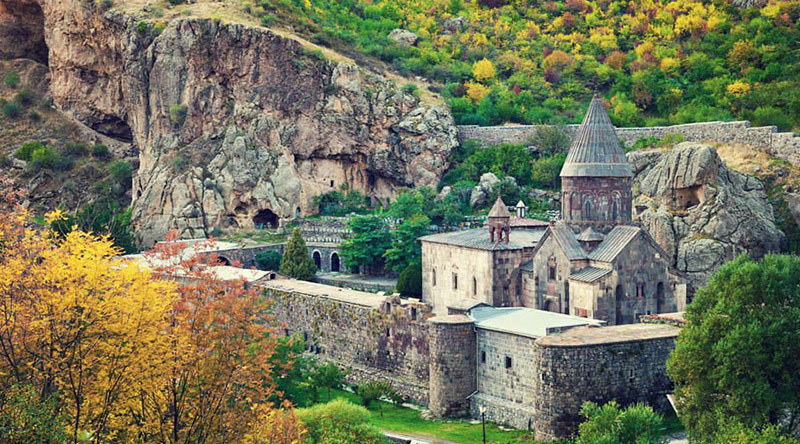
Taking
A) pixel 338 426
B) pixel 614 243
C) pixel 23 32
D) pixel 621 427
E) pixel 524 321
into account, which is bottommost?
pixel 338 426

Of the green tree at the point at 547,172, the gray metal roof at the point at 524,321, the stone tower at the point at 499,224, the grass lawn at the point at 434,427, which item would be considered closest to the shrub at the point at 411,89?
the green tree at the point at 547,172

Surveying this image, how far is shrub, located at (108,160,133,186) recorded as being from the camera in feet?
231

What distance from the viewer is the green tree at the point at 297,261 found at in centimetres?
5250

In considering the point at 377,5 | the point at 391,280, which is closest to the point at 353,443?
the point at 391,280

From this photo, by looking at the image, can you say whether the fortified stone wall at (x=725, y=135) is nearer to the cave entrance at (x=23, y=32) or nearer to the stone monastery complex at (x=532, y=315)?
the stone monastery complex at (x=532, y=315)

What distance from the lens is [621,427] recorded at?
2545 centimetres

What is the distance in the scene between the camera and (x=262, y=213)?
203ft

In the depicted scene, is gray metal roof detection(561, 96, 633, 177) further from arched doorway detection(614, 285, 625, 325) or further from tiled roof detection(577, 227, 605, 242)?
arched doorway detection(614, 285, 625, 325)

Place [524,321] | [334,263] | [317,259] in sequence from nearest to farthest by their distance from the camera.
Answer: [524,321]
[334,263]
[317,259]

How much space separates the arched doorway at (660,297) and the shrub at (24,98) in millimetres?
53070

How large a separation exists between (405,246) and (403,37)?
3011 centimetres

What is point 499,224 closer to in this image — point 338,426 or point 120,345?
point 338,426

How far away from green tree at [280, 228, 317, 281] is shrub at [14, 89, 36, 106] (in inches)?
1219

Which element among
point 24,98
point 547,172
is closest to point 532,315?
point 547,172
